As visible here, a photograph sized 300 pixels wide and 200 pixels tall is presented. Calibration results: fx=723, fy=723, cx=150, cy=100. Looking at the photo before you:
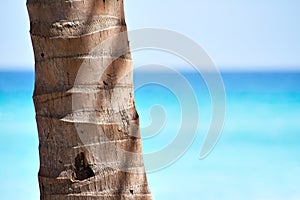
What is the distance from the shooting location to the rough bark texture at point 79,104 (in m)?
2.65

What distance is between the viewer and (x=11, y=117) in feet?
60.2

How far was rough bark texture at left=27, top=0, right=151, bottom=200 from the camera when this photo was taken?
8.69 ft

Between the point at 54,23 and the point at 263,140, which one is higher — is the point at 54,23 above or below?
below

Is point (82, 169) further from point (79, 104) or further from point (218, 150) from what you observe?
point (218, 150)

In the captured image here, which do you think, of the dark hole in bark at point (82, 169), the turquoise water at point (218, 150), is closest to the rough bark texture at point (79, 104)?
the dark hole in bark at point (82, 169)

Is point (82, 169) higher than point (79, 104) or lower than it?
lower

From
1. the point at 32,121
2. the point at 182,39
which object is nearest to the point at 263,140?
the point at 32,121

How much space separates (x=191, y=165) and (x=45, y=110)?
933 cm

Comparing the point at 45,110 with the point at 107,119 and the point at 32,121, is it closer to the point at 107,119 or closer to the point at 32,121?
the point at 107,119

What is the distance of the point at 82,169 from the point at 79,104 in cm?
24

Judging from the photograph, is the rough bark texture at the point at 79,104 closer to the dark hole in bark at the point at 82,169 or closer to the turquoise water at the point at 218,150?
the dark hole in bark at the point at 82,169

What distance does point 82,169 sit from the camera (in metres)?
2.69

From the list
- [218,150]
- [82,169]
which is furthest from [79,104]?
[218,150]

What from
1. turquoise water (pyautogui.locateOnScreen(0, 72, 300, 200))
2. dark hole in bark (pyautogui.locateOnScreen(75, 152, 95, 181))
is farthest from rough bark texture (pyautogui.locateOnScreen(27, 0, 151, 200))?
turquoise water (pyautogui.locateOnScreen(0, 72, 300, 200))
